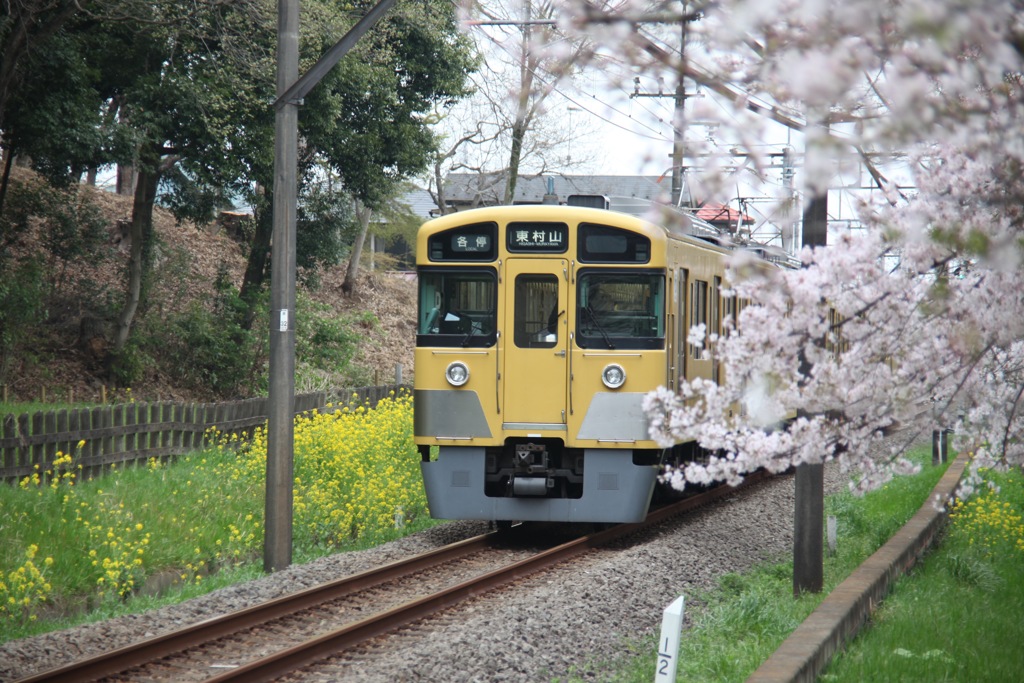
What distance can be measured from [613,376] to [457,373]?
4.65ft

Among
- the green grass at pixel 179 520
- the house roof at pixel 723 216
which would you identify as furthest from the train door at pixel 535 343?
the green grass at pixel 179 520

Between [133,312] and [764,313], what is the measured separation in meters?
17.7

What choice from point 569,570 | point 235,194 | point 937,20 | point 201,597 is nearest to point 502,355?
point 569,570

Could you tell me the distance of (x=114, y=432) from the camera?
12148mm

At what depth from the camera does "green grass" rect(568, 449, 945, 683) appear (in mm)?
6496

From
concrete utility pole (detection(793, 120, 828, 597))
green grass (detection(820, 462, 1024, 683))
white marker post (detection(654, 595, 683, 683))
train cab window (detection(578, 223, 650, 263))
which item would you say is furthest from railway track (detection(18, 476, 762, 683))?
green grass (detection(820, 462, 1024, 683))

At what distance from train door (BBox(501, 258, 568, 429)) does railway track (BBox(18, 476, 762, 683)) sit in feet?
4.25

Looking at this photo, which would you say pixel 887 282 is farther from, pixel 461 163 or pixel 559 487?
pixel 461 163

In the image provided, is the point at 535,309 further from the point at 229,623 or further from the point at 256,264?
the point at 256,264

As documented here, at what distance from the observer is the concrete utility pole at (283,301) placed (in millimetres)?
9633

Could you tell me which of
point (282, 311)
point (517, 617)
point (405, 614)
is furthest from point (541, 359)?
point (517, 617)

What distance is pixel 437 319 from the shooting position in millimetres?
10695

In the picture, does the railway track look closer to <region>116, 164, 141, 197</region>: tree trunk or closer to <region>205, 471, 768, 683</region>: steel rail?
<region>205, 471, 768, 683</region>: steel rail

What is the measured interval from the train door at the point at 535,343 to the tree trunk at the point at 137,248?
11.5 metres
